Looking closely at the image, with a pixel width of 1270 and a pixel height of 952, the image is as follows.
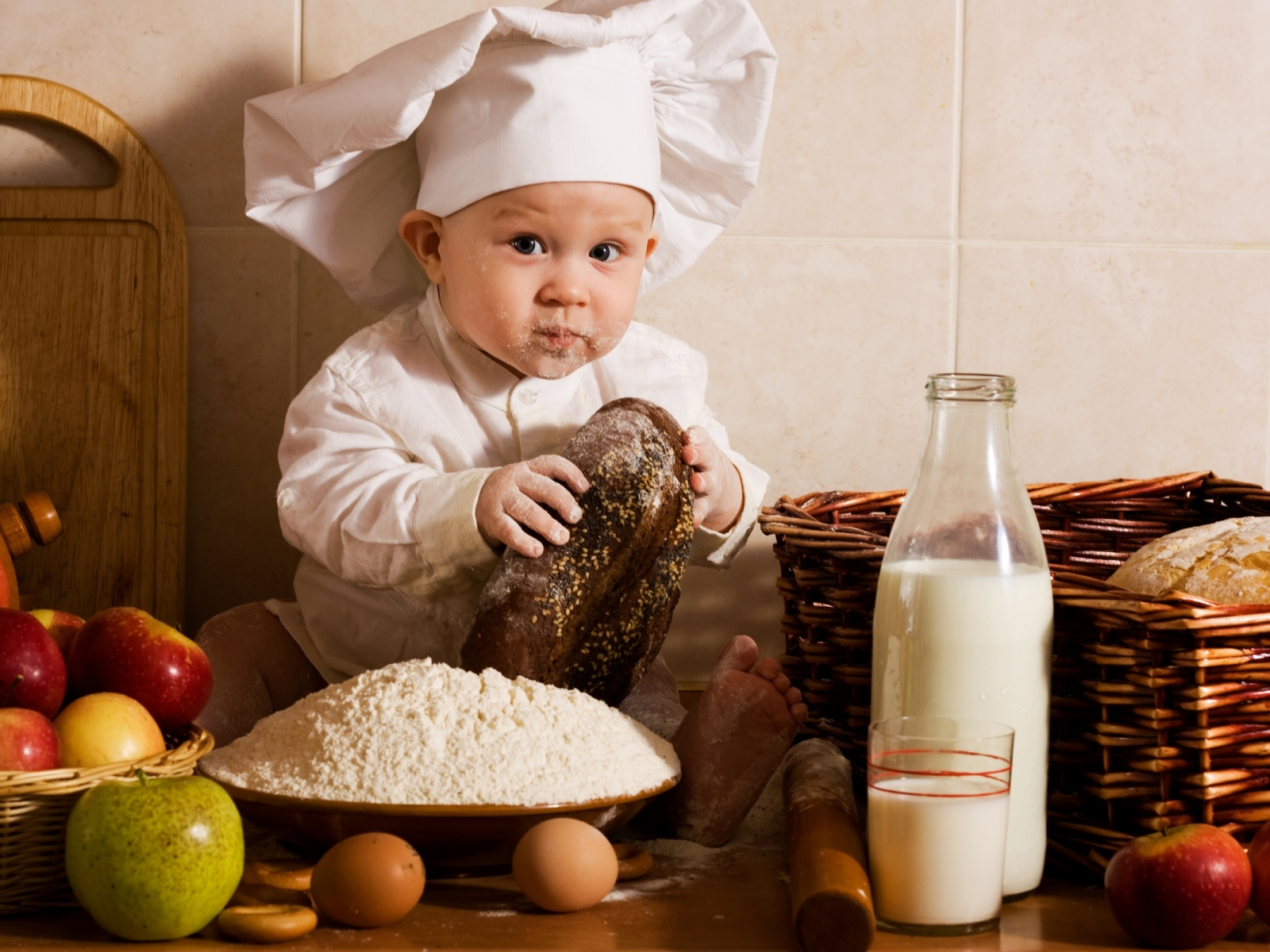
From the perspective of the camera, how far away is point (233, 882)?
2.29ft

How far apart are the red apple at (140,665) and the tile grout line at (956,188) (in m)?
0.89

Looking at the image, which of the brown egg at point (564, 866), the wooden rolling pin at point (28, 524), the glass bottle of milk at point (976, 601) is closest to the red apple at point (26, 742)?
the brown egg at point (564, 866)

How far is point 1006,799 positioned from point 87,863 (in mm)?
523

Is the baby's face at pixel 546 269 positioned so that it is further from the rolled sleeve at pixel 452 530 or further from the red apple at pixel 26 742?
the red apple at pixel 26 742

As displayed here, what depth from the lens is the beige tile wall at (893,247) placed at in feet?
4.20

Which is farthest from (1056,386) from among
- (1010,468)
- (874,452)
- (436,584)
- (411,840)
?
(411,840)

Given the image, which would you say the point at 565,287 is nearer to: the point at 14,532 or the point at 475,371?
the point at 475,371

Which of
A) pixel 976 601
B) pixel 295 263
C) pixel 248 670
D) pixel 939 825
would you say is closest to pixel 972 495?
pixel 976 601

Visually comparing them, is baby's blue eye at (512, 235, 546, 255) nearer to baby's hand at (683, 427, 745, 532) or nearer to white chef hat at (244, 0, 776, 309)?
white chef hat at (244, 0, 776, 309)

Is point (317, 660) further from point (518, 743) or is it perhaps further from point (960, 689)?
point (960, 689)

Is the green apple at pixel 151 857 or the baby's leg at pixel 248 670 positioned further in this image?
the baby's leg at pixel 248 670

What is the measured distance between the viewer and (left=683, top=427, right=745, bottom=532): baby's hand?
99 centimetres

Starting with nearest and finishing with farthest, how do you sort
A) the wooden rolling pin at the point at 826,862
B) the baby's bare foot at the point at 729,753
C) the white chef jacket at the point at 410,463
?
the wooden rolling pin at the point at 826,862 < the baby's bare foot at the point at 729,753 < the white chef jacket at the point at 410,463

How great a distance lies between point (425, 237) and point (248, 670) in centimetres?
42
